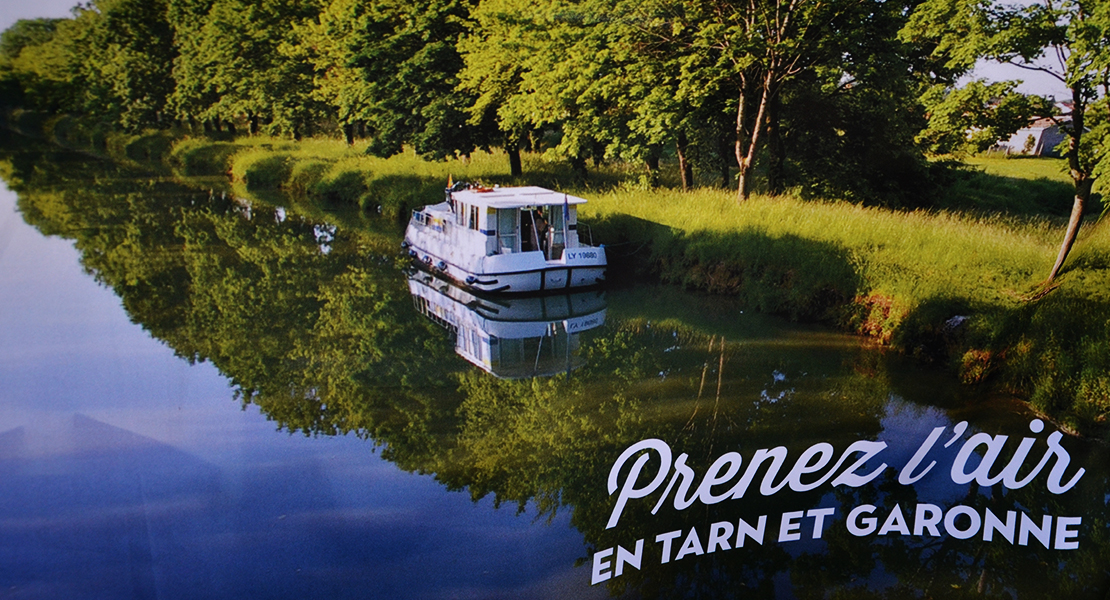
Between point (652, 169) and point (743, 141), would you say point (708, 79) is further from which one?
point (652, 169)

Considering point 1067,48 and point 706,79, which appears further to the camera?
point 706,79

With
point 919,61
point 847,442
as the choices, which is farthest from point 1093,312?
point 919,61

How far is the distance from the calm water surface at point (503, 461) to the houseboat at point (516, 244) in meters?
1.08

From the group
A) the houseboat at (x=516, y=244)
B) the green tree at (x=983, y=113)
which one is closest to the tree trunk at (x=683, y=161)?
the houseboat at (x=516, y=244)

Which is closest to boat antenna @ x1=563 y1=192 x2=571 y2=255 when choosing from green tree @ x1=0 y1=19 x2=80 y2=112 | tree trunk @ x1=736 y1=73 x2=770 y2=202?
tree trunk @ x1=736 y1=73 x2=770 y2=202

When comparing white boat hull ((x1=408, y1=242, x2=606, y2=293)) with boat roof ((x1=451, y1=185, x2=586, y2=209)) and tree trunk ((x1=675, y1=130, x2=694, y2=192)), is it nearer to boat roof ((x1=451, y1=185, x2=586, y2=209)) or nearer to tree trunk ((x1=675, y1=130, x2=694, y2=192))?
boat roof ((x1=451, y1=185, x2=586, y2=209))

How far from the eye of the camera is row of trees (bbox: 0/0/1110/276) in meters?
11.9

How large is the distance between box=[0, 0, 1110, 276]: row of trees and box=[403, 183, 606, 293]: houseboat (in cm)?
298

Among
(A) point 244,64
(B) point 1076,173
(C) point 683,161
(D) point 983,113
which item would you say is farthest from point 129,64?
(B) point 1076,173

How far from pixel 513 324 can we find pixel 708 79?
744cm

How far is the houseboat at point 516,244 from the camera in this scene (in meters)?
17.5

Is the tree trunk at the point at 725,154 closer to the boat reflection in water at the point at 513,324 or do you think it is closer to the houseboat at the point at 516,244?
the houseboat at the point at 516,244

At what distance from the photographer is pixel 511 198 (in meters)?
18.3

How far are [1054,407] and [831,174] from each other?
1351 centimetres
